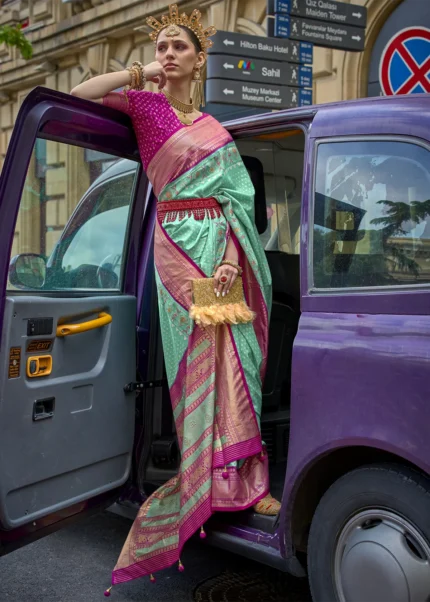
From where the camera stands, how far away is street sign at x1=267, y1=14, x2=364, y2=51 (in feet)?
22.7

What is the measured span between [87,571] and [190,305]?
1.35 metres

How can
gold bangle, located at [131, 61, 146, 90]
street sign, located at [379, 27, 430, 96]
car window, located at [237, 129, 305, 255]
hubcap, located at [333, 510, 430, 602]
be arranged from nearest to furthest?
1. hubcap, located at [333, 510, 430, 602]
2. gold bangle, located at [131, 61, 146, 90]
3. car window, located at [237, 129, 305, 255]
4. street sign, located at [379, 27, 430, 96]

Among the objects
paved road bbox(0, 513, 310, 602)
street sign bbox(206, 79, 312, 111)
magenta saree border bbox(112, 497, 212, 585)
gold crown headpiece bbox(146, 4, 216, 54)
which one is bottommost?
paved road bbox(0, 513, 310, 602)

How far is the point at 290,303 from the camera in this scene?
412 cm

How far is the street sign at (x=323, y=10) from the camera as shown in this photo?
6844 mm

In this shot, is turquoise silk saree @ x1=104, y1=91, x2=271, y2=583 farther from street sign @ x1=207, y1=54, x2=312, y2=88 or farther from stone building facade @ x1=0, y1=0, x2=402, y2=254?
stone building facade @ x1=0, y1=0, x2=402, y2=254

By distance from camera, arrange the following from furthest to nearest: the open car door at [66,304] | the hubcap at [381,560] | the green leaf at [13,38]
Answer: the green leaf at [13,38] < the open car door at [66,304] < the hubcap at [381,560]

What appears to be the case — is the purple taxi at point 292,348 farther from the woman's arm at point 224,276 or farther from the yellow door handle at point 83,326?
the woman's arm at point 224,276

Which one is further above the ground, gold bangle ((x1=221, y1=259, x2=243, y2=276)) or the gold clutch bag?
gold bangle ((x1=221, y1=259, x2=243, y2=276))

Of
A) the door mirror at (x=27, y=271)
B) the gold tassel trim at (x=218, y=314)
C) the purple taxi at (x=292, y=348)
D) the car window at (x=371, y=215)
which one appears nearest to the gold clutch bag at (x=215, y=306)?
the gold tassel trim at (x=218, y=314)

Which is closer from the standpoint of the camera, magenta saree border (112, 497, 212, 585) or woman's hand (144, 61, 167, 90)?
magenta saree border (112, 497, 212, 585)

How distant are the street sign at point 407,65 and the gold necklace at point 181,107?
384 cm

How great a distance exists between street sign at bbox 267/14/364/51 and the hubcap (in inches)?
209

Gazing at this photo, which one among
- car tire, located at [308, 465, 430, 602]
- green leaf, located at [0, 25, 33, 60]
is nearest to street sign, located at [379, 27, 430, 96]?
car tire, located at [308, 465, 430, 602]
